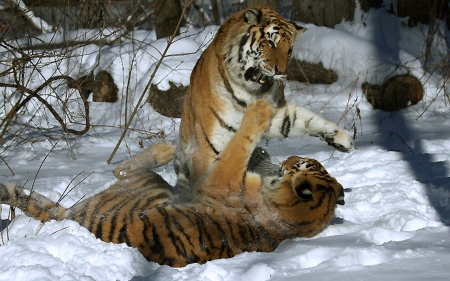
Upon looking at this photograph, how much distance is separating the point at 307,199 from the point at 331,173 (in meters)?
1.18

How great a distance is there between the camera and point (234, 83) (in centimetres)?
361

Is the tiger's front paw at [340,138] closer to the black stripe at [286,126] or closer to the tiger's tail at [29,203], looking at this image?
the black stripe at [286,126]

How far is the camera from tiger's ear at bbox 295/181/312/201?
3115 mm

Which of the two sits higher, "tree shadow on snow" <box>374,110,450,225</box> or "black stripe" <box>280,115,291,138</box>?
"black stripe" <box>280,115,291,138</box>

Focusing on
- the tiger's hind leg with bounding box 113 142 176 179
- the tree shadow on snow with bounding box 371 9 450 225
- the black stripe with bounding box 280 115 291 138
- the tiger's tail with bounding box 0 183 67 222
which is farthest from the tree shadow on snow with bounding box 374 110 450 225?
the tiger's tail with bounding box 0 183 67 222

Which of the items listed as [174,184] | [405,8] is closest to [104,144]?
[174,184]

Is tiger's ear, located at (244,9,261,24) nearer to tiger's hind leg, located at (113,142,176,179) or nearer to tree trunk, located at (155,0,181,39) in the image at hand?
tiger's hind leg, located at (113,142,176,179)

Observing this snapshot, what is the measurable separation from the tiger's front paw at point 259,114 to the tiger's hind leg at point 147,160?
823 mm

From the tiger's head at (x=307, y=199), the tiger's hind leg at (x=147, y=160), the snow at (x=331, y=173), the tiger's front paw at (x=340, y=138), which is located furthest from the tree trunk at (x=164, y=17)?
the tiger's head at (x=307, y=199)

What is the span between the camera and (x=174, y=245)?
8.99 ft

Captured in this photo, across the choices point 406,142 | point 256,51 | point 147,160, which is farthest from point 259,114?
point 406,142

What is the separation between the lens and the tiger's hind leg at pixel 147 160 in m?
3.68

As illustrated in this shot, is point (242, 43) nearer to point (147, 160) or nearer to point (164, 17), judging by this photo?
point (147, 160)

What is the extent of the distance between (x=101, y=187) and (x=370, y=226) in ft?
6.54
